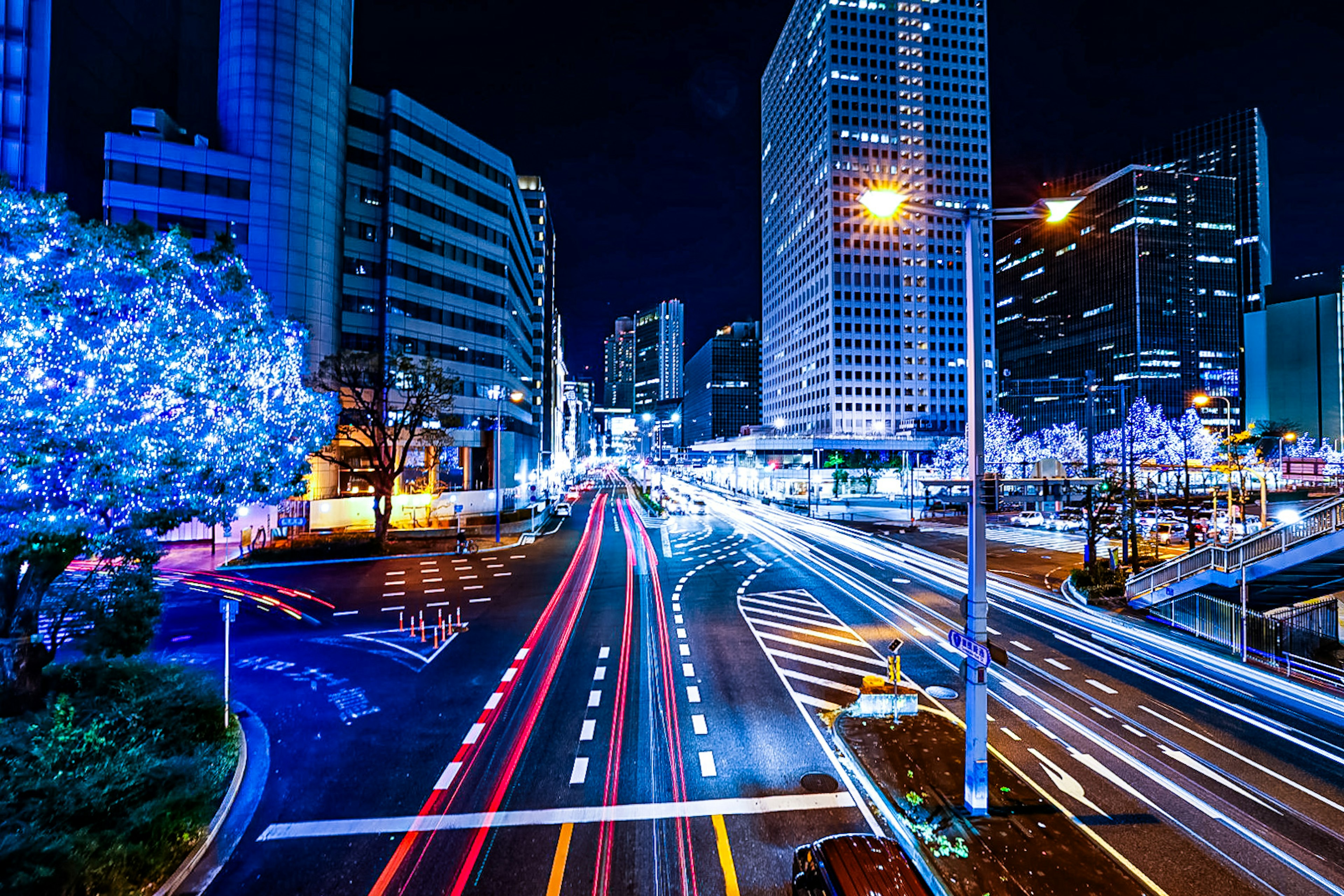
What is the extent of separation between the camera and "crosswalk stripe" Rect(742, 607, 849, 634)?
19.4 m

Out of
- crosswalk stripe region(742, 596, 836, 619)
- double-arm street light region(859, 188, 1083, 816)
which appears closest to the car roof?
double-arm street light region(859, 188, 1083, 816)

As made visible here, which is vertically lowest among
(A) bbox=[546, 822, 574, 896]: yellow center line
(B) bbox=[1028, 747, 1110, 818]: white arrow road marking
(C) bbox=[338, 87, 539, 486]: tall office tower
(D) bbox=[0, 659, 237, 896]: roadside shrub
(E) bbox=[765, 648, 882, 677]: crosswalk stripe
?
(A) bbox=[546, 822, 574, 896]: yellow center line

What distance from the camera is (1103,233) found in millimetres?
143625

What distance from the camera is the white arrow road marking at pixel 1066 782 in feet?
30.1

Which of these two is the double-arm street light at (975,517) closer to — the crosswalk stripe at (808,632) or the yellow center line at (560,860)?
the yellow center line at (560,860)

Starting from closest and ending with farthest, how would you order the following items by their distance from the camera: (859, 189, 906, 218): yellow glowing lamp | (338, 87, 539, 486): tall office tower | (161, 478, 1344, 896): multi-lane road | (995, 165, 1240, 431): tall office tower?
(161, 478, 1344, 896): multi-lane road, (859, 189, 906, 218): yellow glowing lamp, (338, 87, 539, 486): tall office tower, (995, 165, 1240, 431): tall office tower

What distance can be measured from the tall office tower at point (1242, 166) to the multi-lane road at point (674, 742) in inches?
6985

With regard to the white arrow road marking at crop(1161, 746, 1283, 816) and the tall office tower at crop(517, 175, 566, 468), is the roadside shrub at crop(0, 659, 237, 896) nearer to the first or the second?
the white arrow road marking at crop(1161, 746, 1283, 816)

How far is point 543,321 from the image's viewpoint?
104 m

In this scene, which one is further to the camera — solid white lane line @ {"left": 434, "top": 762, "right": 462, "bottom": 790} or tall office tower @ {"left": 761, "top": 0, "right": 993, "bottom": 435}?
tall office tower @ {"left": 761, "top": 0, "right": 993, "bottom": 435}

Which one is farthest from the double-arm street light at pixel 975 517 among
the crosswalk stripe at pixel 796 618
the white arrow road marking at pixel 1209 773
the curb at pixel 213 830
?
the curb at pixel 213 830

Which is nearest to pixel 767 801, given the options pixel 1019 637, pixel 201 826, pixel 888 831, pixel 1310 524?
pixel 888 831

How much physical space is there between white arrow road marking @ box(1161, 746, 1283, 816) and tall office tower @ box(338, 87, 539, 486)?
4981 centimetres

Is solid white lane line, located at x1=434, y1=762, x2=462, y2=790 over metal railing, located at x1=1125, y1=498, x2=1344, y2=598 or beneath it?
beneath
